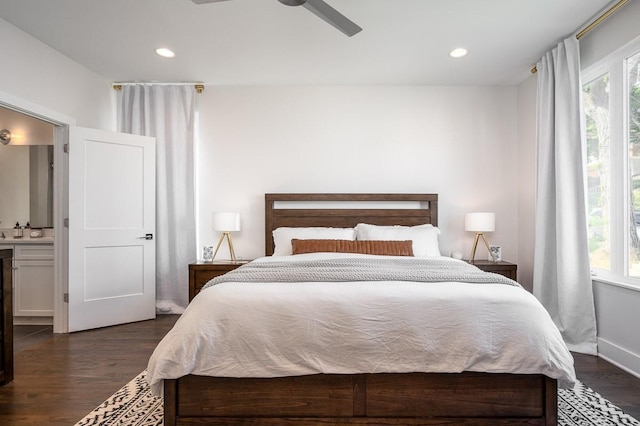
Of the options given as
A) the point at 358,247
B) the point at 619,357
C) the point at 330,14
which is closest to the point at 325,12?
the point at 330,14

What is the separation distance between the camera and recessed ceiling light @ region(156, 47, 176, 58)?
340cm

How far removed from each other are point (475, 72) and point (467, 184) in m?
1.20

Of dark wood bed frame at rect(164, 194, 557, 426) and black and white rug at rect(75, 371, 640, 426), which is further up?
dark wood bed frame at rect(164, 194, 557, 426)

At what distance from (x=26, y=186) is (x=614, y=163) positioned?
5.81 metres

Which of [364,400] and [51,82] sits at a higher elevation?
[51,82]

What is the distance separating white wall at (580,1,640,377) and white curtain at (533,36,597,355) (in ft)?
0.25

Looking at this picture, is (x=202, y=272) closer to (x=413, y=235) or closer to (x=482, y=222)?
(x=413, y=235)

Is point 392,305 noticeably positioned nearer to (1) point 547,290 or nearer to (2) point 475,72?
(1) point 547,290

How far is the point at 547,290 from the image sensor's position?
3379 millimetres

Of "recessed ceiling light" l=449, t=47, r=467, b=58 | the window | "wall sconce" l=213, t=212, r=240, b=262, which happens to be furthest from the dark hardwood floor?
"recessed ceiling light" l=449, t=47, r=467, b=58

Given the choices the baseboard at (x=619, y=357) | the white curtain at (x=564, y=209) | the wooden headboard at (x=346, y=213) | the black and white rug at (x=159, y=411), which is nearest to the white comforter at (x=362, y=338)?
the black and white rug at (x=159, y=411)

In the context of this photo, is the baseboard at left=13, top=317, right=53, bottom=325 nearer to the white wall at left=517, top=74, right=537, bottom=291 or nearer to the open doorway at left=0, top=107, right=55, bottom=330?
the open doorway at left=0, top=107, right=55, bottom=330

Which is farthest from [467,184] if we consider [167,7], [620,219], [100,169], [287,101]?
[100,169]

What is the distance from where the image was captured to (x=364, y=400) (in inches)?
70.5
